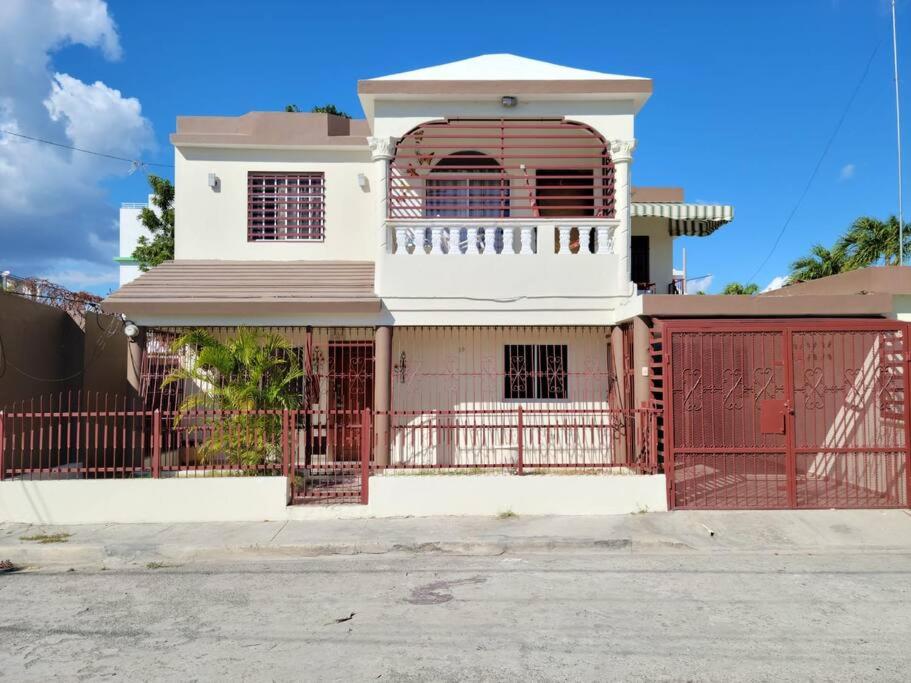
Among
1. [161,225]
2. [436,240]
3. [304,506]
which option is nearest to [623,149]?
[436,240]

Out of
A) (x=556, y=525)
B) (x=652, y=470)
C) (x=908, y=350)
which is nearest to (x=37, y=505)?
(x=556, y=525)

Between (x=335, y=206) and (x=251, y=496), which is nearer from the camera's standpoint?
(x=251, y=496)

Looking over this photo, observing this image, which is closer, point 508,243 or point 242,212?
point 508,243

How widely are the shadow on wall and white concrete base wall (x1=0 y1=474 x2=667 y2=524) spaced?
3.89 meters

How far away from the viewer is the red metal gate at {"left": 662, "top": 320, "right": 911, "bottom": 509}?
791 cm

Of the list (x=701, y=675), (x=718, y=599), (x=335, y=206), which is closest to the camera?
(x=701, y=675)

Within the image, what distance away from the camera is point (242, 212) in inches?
464

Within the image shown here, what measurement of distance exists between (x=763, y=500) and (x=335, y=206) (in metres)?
8.48

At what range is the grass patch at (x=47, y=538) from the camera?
7.09 metres

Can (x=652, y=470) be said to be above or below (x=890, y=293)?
below

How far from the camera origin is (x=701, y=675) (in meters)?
4.00

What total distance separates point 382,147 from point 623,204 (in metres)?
3.85

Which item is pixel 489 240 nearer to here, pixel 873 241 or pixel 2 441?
pixel 2 441

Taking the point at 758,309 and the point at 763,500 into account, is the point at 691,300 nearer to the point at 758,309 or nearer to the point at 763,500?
the point at 758,309
